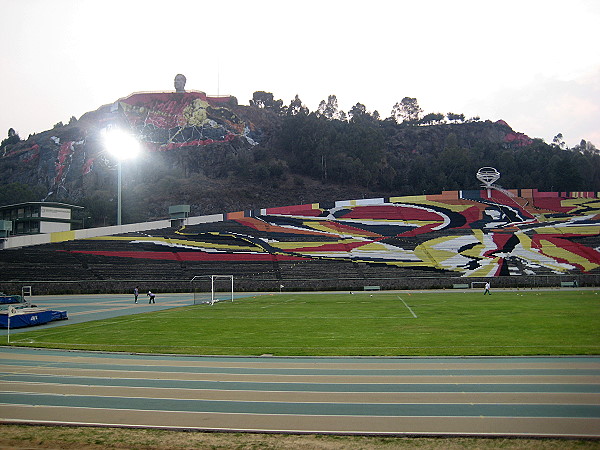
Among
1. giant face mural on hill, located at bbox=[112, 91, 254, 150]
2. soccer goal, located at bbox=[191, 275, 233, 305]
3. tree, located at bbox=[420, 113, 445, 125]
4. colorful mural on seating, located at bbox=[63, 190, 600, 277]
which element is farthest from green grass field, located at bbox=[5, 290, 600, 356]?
tree, located at bbox=[420, 113, 445, 125]

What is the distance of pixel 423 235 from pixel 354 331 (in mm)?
41308

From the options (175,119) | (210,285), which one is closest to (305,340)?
(210,285)

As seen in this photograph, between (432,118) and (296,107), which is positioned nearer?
(296,107)

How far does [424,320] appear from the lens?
21797mm

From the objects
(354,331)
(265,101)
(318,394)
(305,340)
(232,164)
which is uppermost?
(265,101)

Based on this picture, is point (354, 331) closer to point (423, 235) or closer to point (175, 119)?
point (423, 235)

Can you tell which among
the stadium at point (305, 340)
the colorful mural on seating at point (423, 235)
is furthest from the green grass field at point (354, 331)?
the colorful mural on seating at point (423, 235)

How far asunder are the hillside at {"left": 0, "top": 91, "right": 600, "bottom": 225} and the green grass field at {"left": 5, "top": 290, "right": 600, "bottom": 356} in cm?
6200

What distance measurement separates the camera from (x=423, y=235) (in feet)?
191

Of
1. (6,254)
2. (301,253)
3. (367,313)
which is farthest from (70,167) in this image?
(367,313)

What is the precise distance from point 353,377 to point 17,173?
376ft

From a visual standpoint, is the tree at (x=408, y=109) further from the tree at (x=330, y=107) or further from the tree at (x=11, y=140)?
the tree at (x=11, y=140)

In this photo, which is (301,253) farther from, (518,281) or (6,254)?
(6,254)

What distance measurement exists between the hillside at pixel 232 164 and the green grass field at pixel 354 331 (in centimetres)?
6200
